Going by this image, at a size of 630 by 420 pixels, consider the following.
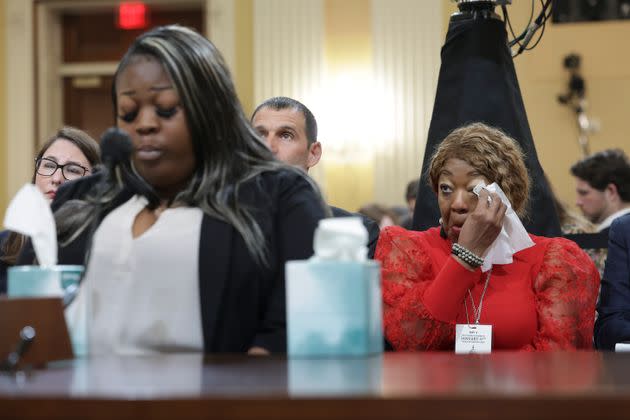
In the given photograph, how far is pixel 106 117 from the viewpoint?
818 cm

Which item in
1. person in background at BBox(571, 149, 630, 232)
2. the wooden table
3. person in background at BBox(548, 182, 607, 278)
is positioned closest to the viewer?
the wooden table

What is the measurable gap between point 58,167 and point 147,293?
5.37ft

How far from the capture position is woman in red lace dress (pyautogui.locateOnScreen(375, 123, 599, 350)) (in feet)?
7.81

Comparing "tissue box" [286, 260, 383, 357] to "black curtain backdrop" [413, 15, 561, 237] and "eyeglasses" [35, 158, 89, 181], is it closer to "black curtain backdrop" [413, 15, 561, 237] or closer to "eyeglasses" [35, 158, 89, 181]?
"black curtain backdrop" [413, 15, 561, 237]

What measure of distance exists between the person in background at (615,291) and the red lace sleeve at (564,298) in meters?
0.11

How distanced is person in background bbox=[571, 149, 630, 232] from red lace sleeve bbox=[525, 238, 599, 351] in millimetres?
2470

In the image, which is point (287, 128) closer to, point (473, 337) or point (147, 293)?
point (473, 337)

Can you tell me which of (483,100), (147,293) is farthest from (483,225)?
(147,293)

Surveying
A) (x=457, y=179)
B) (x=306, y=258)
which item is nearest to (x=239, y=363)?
(x=306, y=258)

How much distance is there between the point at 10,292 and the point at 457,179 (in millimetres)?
1371

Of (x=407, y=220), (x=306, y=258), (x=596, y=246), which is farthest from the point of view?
(x=407, y=220)

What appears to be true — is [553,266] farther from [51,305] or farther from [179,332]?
[51,305]

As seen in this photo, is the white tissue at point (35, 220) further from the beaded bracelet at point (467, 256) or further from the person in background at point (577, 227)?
the person in background at point (577, 227)

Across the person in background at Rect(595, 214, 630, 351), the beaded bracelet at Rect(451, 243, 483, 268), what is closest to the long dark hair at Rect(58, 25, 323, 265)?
the beaded bracelet at Rect(451, 243, 483, 268)
